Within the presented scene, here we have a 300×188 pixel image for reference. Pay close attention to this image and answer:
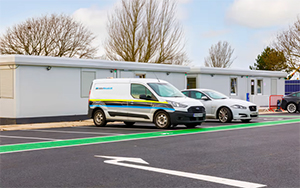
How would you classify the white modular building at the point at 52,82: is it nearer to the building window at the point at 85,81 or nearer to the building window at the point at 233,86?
the building window at the point at 85,81

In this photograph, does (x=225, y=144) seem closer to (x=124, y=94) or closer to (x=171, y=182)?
(x=171, y=182)

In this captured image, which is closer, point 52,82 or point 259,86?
point 52,82

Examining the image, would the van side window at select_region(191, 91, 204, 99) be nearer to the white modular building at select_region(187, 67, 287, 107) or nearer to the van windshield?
the van windshield

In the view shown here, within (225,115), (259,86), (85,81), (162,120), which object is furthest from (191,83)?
(162,120)

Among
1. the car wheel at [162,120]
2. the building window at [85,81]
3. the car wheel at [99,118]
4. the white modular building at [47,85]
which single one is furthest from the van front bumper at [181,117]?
the building window at [85,81]

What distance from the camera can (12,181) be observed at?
6.51 m

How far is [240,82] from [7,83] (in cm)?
1777

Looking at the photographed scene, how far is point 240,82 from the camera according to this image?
101 ft

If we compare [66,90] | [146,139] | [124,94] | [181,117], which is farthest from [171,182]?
[66,90]

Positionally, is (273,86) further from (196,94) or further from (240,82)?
(196,94)

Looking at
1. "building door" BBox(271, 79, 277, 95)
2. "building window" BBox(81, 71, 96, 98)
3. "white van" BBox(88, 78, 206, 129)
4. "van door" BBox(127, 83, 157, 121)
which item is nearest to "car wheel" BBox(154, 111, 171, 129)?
"white van" BBox(88, 78, 206, 129)

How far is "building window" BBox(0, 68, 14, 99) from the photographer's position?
61.2ft

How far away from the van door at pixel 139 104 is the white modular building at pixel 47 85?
5488mm

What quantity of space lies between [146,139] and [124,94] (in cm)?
444
